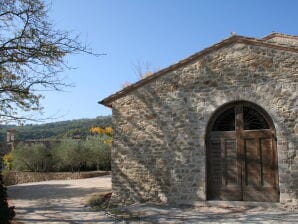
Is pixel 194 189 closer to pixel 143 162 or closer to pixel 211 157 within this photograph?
pixel 211 157

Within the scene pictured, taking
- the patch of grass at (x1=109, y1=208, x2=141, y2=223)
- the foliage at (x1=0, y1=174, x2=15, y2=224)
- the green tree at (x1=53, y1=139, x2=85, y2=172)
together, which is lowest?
the patch of grass at (x1=109, y1=208, x2=141, y2=223)

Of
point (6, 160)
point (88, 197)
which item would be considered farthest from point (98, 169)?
point (88, 197)

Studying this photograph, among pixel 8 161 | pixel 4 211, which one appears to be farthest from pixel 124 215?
pixel 8 161

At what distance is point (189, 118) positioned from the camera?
10.3m

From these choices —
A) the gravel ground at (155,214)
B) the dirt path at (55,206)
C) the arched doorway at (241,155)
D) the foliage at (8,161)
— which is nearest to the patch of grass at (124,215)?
the gravel ground at (155,214)

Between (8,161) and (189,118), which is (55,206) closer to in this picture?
(189,118)

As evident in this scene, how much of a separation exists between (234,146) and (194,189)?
1.63 metres

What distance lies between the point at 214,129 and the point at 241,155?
1.05 m

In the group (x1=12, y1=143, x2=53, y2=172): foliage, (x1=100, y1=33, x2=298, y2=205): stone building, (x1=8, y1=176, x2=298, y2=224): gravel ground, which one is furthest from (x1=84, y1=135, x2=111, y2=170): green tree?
(x1=100, y1=33, x2=298, y2=205): stone building

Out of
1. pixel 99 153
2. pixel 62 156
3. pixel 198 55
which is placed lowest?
pixel 62 156

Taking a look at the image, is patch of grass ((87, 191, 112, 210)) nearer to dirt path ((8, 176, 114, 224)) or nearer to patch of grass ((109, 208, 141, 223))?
dirt path ((8, 176, 114, 224))

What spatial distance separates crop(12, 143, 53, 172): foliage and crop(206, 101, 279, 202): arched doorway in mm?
15729

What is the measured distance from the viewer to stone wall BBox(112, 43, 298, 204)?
9.23 m

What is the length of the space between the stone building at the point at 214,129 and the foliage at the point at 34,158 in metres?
13.5
